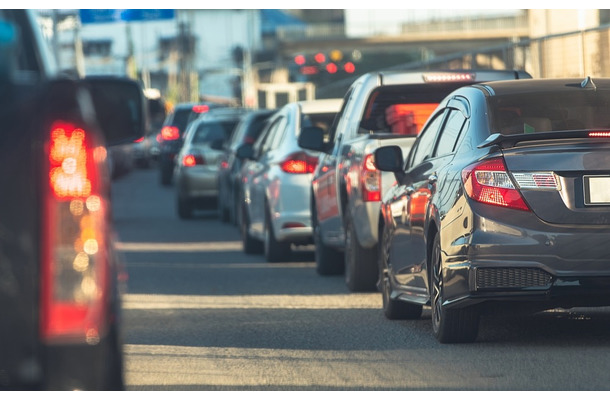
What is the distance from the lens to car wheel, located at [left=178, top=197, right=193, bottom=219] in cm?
2430

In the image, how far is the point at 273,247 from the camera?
15461 millimetres

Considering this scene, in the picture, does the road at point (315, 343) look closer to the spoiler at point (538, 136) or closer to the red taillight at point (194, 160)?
the spoiler at point (538, 136)

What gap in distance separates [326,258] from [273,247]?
6.06 feet

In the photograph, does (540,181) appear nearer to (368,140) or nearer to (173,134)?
(368,140)

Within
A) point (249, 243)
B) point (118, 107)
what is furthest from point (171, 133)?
point (118, 107)

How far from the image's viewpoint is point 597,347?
27.1ft

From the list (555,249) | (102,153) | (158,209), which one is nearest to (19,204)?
(102,153)

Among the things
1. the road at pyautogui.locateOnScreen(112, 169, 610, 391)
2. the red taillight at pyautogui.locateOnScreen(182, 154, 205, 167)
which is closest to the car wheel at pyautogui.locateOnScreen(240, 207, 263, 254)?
the road at pyautogui.locateOnScreen(112, 169, 610, 391)

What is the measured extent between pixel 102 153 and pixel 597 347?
4810mm

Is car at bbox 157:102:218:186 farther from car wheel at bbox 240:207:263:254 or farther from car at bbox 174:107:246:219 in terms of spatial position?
car wheel at bbox 240:207:263:254

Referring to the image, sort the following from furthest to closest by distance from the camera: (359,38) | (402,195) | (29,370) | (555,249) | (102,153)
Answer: (359,38), (402,195), (555,249), (102,153), (29,370)

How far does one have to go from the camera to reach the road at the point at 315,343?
7312mm

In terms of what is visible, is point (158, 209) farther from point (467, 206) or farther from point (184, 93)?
point (184, 93)

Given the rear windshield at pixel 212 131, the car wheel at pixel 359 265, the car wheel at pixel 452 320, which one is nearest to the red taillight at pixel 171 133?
the rear windshield at pixel 212 131
